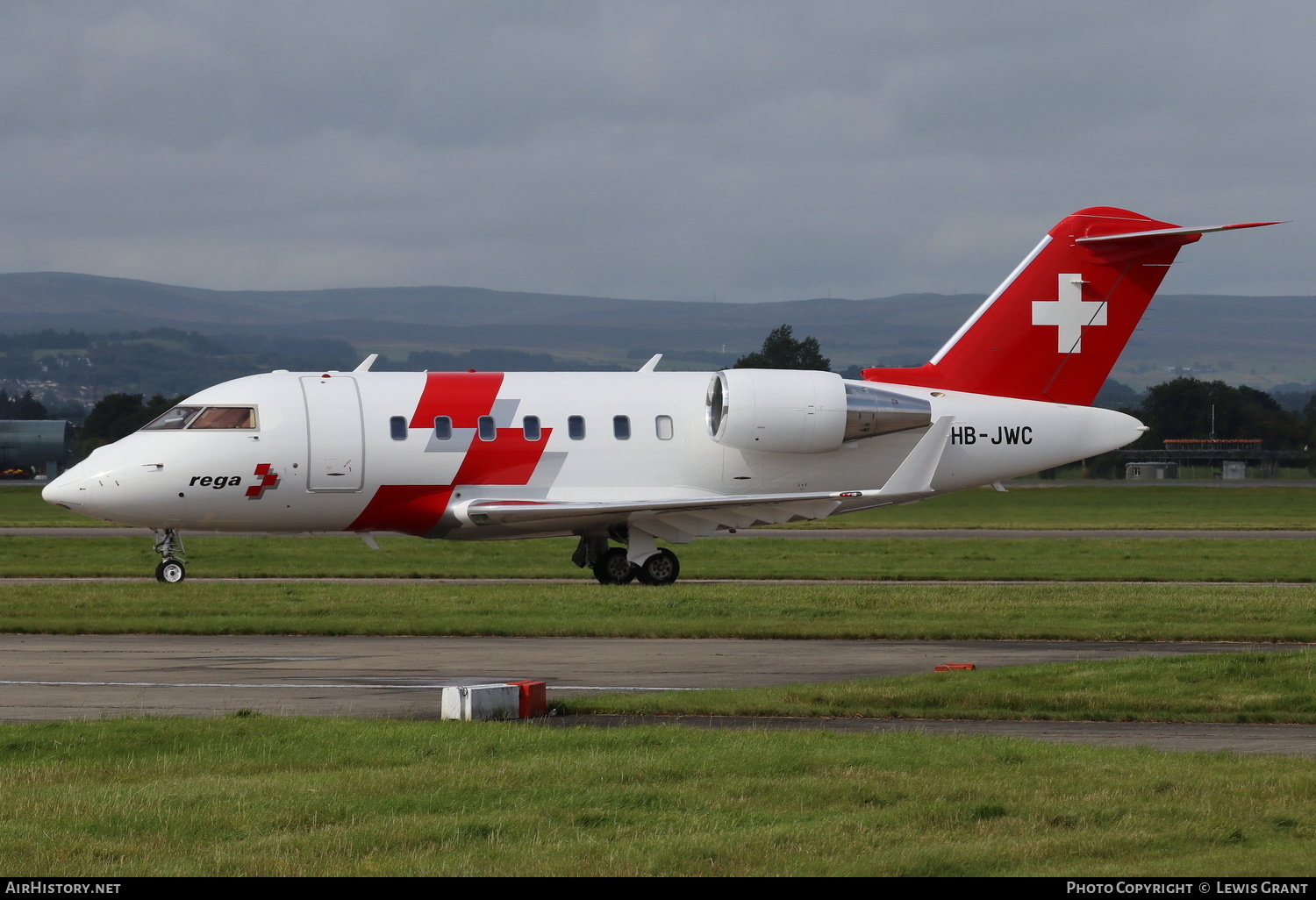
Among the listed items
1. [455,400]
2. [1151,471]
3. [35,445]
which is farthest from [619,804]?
[1151,471]

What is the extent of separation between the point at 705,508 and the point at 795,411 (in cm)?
246

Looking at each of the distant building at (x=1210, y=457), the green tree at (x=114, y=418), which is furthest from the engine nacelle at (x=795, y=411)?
the green tree at (x=114, y=418)

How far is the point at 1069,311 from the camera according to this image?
30.0m

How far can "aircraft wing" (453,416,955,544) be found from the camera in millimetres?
27344

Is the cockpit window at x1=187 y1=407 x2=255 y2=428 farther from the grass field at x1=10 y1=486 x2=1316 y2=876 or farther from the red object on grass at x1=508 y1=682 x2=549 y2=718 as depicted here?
the red object on grass at x1=508 y1=682 x2=549 y2=718

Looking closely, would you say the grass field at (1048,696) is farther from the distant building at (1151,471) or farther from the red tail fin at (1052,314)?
the distant building at (1151,471)

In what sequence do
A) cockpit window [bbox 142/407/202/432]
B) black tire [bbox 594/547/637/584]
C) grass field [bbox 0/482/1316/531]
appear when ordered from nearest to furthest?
cockpit window [bbox 142/407/202/432] < black tire [bbox 594/547/637/584] < grass field [bbox 0/482/1316/531]

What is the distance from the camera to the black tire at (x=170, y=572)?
28.3 metres

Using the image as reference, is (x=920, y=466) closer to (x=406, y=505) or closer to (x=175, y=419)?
(x=406, y=505)

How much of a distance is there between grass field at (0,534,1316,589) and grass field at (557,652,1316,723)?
12.2 metres

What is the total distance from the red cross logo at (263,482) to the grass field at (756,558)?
486 cm

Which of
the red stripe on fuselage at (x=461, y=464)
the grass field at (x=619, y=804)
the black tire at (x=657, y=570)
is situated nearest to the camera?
the grass field at (x=619, y=804)

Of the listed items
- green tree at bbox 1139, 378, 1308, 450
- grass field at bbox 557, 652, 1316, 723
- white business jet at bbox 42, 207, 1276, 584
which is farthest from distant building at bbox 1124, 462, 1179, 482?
grass field at bbox 557, 652, 1316, 723

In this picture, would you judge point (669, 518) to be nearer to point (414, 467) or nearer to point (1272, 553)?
point (414, 467)
